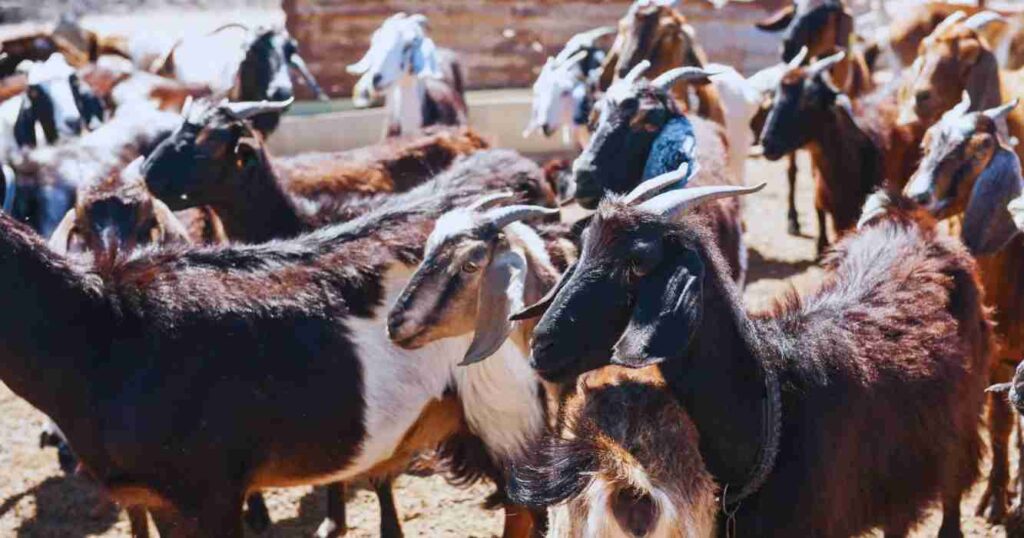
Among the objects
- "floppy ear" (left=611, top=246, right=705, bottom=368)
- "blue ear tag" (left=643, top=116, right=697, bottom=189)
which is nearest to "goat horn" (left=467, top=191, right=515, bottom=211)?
"blue ear tag" (left=643, top=116, right=697, bottom=189)

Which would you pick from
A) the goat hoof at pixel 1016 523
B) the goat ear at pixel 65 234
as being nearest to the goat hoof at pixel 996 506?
the goat hoof at pixel 1016 523

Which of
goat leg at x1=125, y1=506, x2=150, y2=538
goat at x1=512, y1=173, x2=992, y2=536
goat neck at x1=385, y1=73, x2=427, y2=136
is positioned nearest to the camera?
goat at x1=512, y1=173, x2=992, y2=536

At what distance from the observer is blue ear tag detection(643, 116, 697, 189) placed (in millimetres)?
6395

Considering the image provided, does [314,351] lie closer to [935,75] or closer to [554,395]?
[554,395]

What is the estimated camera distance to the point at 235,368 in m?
5.13

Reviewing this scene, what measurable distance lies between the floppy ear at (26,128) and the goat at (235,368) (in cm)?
515

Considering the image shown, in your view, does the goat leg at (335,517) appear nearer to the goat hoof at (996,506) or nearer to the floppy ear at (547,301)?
the floppy ear at (547,301)

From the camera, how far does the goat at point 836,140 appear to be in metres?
9.14

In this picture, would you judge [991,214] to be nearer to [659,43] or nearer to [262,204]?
[262,204]

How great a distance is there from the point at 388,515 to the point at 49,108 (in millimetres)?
5143

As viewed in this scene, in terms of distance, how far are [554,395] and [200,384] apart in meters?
1.41

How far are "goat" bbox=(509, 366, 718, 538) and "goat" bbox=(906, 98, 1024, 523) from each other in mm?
2676

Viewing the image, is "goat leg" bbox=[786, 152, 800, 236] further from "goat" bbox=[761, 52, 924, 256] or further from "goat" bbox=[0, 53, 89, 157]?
"goat" bbox=[0, 53, 89, 157]

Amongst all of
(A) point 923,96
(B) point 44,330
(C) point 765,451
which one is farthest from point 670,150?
(A) point 923,96
